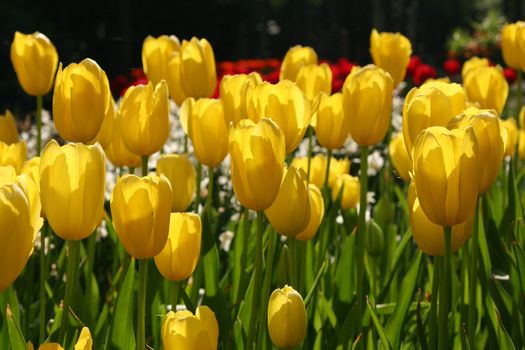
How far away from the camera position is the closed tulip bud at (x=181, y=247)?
174cm

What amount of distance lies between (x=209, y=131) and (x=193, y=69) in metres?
0.46

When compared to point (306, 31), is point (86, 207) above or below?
above

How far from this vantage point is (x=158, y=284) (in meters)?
2.46

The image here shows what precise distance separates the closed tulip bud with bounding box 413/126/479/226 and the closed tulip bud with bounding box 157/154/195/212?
0.90 m

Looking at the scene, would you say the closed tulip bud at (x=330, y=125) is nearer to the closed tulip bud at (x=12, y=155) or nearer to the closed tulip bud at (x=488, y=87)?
the closed tulip bud at (x=488, y=87)

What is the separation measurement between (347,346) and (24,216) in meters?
0.97

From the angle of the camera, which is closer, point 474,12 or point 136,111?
point 136,111

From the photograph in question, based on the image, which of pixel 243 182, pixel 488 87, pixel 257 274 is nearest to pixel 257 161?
pixel 243 182

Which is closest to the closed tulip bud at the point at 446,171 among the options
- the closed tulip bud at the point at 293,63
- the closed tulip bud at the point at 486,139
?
the closed tulip bud at the point at 486,139

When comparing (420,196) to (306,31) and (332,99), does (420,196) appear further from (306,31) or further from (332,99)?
(306,31)

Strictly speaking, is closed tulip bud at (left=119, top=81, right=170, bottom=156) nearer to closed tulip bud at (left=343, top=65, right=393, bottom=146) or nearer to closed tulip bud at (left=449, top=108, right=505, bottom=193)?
closed tulip bud at (left=343, top=65, right=393, bottom=146)

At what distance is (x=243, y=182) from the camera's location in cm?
166

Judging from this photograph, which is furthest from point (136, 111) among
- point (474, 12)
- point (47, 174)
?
point (474, 12)

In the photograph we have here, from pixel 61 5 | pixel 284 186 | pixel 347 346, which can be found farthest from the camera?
pixel 61 5
